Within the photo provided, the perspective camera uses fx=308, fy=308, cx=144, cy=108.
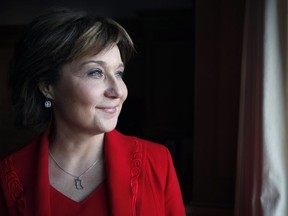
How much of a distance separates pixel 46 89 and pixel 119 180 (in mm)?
361

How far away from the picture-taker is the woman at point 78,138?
87 centimetres

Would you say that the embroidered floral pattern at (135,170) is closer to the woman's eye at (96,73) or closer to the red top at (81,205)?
the red top at (81,205)

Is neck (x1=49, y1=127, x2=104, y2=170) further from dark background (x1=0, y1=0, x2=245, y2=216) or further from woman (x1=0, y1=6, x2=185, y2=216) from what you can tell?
dark background (x1=0, y1=0, x2=245, y2=216)

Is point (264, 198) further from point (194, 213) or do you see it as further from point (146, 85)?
point (146, 85)

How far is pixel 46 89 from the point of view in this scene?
958 millimetres

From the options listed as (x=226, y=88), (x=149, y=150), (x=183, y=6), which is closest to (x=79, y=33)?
(x=149, y=150)

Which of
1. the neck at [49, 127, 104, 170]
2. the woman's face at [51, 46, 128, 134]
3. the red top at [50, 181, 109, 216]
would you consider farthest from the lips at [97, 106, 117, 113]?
the red top at [50, 181, 109, 216]

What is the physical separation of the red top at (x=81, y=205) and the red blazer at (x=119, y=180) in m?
0.03

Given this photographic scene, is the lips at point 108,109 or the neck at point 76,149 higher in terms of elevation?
the lips at point 108,109

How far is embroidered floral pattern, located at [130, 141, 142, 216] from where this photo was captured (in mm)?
932

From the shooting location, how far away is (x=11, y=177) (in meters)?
0.94

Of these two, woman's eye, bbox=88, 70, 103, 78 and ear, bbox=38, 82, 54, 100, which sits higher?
woman's eye, bbox=88, 70, 103, 78

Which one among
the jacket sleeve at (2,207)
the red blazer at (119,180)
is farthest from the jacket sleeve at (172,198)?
the jacket sleeve at (2,207)

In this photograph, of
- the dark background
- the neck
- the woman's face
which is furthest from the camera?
the dark background
